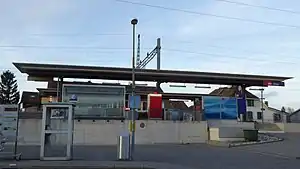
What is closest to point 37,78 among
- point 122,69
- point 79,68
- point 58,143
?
point 79,68

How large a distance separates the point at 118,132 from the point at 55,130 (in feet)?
62.0

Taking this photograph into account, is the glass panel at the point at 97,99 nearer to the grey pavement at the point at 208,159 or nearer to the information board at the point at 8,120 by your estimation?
the grey pavement at the point at 208,159

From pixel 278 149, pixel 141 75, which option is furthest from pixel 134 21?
pixel 141 75

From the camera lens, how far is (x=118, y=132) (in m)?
37.6

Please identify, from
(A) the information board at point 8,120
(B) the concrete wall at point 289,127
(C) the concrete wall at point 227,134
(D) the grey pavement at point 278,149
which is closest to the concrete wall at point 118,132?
(C) the concrete wall at point 227,134

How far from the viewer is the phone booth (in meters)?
18.7

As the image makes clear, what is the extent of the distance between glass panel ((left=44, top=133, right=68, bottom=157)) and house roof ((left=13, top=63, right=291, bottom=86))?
28.3 metres

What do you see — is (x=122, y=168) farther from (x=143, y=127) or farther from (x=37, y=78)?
(x=37, y=78)

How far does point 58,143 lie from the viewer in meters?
20.1

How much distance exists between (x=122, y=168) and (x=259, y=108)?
6817 cm

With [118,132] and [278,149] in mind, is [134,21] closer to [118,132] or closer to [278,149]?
[278,149]

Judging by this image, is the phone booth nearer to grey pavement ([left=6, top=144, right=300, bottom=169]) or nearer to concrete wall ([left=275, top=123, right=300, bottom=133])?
grey pavement ([left=6, top=144, right=300, bottom=169])

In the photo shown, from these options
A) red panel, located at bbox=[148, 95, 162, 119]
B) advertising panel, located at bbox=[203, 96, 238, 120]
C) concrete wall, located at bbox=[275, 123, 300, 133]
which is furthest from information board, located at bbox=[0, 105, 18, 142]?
concrete wall, located at bbox=[275, 123, 300, 133]

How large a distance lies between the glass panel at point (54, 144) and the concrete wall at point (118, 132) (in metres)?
15.8
